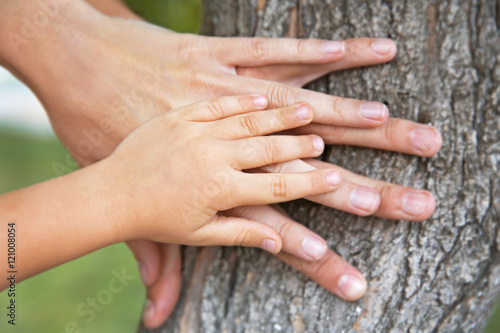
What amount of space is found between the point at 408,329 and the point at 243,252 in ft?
1.71

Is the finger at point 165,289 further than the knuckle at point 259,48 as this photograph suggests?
Yes

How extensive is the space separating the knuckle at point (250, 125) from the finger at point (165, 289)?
0.63 meters

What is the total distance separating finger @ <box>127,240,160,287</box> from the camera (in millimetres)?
1648

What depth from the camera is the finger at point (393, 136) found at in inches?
49.5

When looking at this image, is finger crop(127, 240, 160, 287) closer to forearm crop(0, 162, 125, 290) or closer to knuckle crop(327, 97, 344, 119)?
forearm crop(0, 162, 125, 290)

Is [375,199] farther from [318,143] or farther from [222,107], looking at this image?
[222,107]

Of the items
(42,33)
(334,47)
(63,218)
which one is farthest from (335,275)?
(42,33)

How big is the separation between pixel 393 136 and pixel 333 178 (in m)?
0.21

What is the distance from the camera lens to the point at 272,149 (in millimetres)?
1229

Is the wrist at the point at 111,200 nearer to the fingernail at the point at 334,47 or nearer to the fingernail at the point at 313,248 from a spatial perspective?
the fingernail at the point at 313,248

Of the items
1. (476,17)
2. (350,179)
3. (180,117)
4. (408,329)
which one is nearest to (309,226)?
(350,179)

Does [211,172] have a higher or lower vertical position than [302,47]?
lower

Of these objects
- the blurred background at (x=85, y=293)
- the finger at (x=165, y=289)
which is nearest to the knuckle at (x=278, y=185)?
the finger at (x=165, y=289)

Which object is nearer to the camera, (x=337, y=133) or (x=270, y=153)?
(x=270, y=153)
